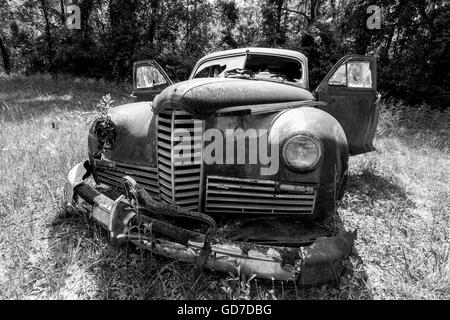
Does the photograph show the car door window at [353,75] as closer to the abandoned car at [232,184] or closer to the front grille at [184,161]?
the abandoned car at [232,184]

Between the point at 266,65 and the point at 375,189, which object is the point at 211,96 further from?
the point at 375,189

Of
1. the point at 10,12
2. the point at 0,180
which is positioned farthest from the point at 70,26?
the point at 0,180

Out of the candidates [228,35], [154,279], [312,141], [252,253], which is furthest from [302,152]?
[228,35]

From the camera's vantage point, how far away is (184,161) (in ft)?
6.61

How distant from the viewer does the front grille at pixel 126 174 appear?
2279mm

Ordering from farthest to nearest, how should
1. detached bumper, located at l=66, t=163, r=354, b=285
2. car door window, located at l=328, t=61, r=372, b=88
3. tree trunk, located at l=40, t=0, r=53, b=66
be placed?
1. tree trunk, located at l=40, t=0, r=53, b=66
2. car door window, located at l=328, t=61, r=372, b=88
3. detached bumper, located at l=66, t=163, r=354, b=285

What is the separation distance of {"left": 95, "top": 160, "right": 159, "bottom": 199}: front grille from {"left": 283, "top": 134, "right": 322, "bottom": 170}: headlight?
1.00 metres

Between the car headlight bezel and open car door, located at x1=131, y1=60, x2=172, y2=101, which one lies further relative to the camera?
open car door, located at x1=131, y1=60, x2=172, y2=101

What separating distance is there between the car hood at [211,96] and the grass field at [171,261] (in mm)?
1030

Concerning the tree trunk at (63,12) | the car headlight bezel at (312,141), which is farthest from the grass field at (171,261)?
the tree trunk at (63,12)

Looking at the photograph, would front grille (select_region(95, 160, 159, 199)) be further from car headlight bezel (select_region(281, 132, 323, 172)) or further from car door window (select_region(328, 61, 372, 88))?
car door window (select_region(328, 61, 372, 88))

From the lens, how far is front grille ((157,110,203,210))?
79.1 inches

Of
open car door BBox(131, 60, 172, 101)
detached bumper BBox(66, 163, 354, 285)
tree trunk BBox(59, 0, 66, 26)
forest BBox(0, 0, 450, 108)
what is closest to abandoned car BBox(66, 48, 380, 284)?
detached bumper BBox(66, 163, 354, 285)

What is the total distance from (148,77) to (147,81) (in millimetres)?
52
